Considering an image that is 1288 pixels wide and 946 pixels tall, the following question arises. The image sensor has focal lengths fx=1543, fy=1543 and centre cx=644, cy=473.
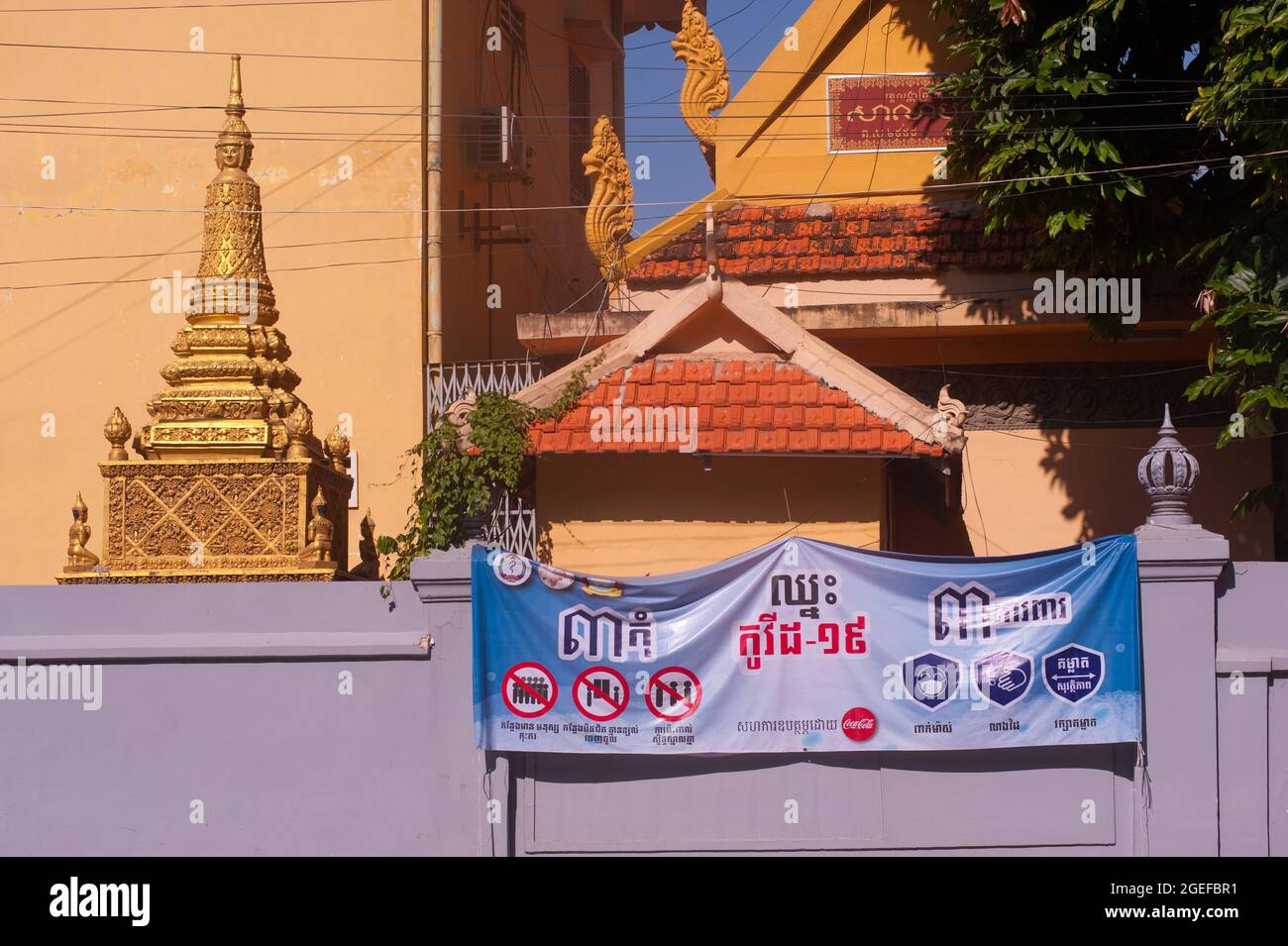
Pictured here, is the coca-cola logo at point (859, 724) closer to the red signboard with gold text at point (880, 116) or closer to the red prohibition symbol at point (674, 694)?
the red prohibition symbol at point (674, 694)

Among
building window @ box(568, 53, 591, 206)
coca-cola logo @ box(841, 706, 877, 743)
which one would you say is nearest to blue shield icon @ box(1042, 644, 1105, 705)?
coca-cola logo @ box(841, 706, 877, 743)

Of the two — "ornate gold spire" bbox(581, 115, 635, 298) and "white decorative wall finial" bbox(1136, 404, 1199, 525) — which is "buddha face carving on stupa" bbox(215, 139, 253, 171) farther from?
"white decorative wall finial" bbox(1136, 404, 1199, 525)

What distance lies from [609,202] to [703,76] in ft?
9.77

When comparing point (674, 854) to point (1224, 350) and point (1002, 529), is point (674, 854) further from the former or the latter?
point (1002, 529)

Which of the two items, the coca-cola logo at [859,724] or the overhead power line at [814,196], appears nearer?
the coca-cola logo at [859,724]

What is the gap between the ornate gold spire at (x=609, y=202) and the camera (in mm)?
13898

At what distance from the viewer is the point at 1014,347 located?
576 inches

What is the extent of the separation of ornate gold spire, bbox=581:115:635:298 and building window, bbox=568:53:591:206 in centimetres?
605

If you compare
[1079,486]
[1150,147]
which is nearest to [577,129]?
[1079,486]

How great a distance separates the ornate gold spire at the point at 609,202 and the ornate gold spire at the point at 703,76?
91.6 inches

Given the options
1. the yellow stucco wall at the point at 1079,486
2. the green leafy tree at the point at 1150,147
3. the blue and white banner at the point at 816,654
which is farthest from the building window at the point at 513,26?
the blue and white banner at the point at 816,654

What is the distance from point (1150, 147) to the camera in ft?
40.9

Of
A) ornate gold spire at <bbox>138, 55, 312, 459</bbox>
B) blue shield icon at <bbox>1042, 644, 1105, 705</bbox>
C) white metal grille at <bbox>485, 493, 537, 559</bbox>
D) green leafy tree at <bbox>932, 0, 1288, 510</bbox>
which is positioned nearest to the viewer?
blue shield icon at <bbox>1042, 644, 1105, 705</bbox>

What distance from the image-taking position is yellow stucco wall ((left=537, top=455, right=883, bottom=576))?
11266mm
